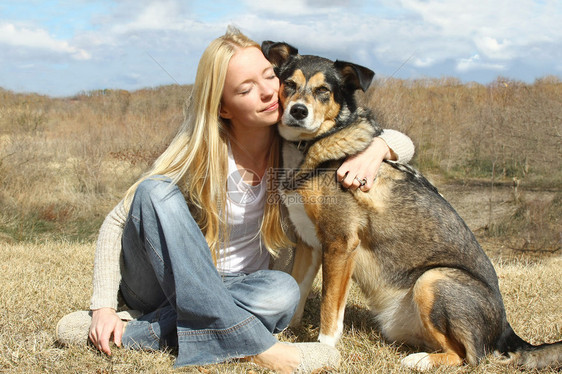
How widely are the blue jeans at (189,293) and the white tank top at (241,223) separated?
31cm

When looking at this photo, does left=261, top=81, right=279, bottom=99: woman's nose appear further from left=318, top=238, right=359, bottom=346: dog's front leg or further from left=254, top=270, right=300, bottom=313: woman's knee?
left=254, top=270, right=300, bottom=313: woman's knee

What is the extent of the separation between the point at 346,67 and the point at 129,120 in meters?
9.40

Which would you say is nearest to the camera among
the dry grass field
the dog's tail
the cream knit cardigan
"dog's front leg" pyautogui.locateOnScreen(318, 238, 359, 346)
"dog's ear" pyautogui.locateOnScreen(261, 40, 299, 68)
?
the dog's tail

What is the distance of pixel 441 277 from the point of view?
9.03 ft

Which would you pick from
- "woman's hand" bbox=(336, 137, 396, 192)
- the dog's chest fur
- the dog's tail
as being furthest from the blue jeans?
the dog's tail

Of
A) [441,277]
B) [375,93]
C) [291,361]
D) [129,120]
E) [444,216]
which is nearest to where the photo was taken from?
[291,361]

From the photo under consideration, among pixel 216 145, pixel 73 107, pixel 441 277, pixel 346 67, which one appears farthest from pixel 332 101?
pixel 73 107

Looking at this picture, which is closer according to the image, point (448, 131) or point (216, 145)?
point (216, 145)

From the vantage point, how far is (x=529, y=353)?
2.70 m

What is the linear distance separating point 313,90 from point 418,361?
1798mm

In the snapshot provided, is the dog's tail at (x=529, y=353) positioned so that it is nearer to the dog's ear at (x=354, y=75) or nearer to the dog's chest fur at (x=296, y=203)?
the dog's chest fur at (x=296, y=203)

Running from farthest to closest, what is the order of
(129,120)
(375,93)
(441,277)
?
(129,120) → (375,93) → (441,277)

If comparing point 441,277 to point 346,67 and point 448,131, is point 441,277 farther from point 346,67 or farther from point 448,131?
point 448,131

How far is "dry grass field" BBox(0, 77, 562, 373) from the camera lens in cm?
298
